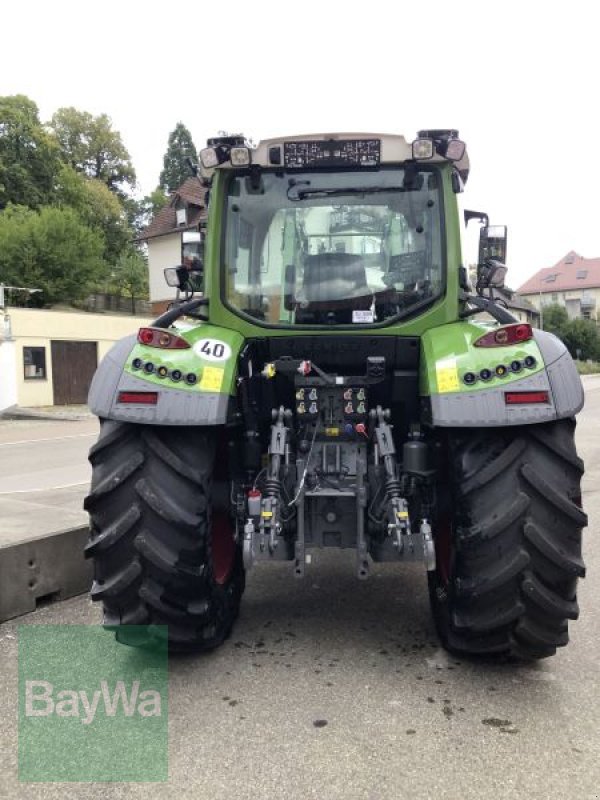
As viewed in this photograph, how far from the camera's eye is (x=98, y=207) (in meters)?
54.1

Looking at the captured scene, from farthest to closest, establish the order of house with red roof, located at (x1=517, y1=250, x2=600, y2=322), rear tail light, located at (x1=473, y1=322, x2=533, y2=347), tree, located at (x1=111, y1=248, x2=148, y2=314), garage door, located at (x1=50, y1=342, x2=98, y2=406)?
1. house with red roof, located at (x1=517, y1=250, x2=600, y2=322)
2. tree, located at (x1=111, y1=248, x2=148, y2=314)
3. garage door, located at (x1=50, y1=342, x2=98, y2=406)
4. rear tail light, located at (x1=473, y1=322, x2=533, y2=347)

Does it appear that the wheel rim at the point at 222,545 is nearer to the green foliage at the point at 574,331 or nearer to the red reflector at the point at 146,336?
the red reflector at the point at 146,336

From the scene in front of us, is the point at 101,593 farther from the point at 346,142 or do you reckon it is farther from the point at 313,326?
the point at 346,142

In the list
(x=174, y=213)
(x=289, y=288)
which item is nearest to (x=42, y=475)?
(x=289, y=288)

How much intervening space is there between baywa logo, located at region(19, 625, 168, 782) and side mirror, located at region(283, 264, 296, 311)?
190 centimetres

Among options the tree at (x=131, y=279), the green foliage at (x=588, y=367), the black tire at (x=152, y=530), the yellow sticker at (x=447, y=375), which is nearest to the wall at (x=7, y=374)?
the black tire at (x=152, y=530)

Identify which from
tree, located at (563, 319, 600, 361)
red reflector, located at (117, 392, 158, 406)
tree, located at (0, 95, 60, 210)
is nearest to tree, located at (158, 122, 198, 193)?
tree, located at (0, 95, 60, 210)

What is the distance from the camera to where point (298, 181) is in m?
Result: 4.09

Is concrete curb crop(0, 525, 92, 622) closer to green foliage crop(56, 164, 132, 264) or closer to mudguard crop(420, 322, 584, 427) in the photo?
mudguard crop(420, 322, 584, 427)

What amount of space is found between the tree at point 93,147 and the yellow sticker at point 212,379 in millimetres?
59819

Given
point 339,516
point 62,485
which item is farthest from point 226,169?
point 62,485

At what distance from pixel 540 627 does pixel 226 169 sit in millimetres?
2947

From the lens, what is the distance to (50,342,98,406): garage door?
26.1 m

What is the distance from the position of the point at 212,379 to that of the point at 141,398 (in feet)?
1.17
